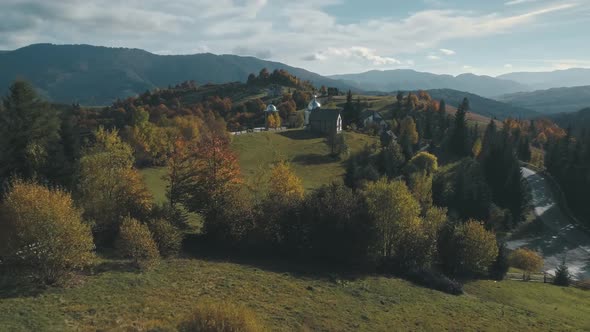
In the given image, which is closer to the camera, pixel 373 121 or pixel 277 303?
pixel 277 303

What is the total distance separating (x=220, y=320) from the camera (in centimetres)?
1864

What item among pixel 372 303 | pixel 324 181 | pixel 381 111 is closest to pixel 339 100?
pixel 381 111

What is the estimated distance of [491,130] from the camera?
128m

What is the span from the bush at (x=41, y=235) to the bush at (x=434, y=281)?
29815mm

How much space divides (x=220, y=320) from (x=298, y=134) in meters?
96.9

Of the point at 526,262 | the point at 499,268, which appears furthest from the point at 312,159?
the point at 499,268

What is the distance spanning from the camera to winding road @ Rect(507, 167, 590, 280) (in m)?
68.4

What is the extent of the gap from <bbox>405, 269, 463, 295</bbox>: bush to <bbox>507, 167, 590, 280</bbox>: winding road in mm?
34294

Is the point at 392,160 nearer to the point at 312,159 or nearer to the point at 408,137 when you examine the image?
the point at 408,137

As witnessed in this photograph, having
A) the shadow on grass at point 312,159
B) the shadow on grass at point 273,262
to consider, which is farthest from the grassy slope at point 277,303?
the shadow on grass at point 312,159

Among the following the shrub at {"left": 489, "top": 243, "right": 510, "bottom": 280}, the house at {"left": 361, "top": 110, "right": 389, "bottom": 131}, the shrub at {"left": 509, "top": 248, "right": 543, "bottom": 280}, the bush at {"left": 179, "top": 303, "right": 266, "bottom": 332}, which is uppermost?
the house at {"left": 361, "top": 110, "right": 389, "bottom": 131}

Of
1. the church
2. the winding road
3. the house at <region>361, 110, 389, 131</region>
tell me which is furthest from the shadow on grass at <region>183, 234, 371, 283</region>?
the house at <region>361, 110, 389, 131</region>

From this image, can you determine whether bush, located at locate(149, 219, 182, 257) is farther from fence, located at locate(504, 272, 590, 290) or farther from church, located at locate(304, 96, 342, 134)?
church, located at locate(304, 96, 342, 134)

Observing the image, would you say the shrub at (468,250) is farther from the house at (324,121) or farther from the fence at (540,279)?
the house at (324,121)
